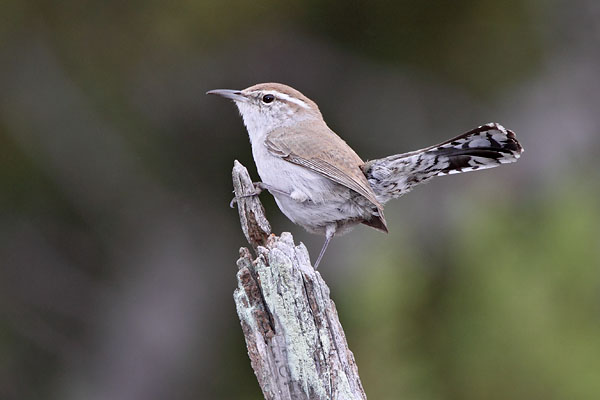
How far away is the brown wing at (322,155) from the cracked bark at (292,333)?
1.16 m

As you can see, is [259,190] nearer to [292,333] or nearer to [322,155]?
[322,155]

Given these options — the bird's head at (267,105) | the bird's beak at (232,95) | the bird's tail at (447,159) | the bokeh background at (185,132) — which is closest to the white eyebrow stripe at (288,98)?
the bird's head at (267,105)

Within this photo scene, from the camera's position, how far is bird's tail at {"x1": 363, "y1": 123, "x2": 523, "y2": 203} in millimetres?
4777

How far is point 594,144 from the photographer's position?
7.38m

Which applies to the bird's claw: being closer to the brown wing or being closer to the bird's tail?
the brown wing

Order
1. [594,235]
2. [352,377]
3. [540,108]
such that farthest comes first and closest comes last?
[540,108] → [594,235] → [352,377]

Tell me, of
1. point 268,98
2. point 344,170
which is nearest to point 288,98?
point 268,98

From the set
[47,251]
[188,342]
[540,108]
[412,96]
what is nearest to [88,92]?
[47,251]

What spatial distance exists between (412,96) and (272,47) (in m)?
1.51

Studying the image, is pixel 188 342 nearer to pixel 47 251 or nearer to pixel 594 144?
pixel 47 251

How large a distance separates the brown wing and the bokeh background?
6.38ft

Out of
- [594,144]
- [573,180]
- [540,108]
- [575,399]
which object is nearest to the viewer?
[575,399]

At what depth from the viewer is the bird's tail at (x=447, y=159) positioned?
15.7 ft

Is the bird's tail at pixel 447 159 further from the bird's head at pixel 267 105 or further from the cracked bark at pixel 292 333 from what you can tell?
the cracked bark at pixel 292 333
